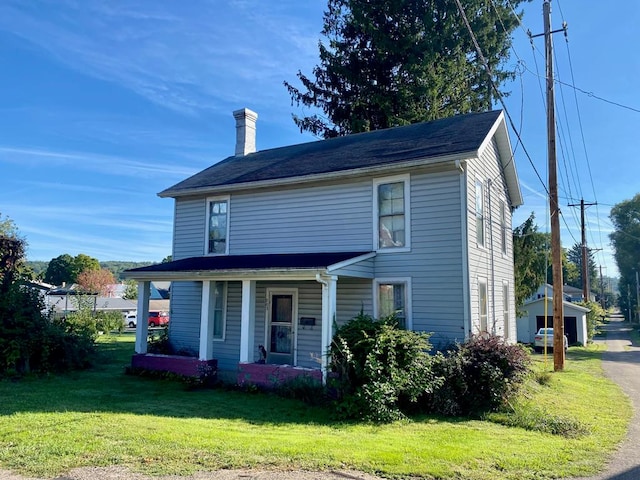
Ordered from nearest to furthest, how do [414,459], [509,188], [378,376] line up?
[414,459], [378,376], [509,188]

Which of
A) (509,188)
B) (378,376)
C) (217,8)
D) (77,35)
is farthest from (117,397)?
(509,188)

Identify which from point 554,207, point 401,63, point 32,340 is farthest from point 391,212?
point 401,63

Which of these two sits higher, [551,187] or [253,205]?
[551,187]

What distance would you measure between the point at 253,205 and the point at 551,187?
969 centimetres

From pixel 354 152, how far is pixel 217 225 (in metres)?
4.81

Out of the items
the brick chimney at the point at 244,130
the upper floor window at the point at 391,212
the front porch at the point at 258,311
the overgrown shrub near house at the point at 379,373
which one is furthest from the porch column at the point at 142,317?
the upper floor window at the point at 391,212

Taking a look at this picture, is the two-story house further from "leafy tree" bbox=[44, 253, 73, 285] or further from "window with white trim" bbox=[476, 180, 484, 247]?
"leafy tree" bbox=[44, 253, 73, 285]

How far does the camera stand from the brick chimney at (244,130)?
17.3 meters

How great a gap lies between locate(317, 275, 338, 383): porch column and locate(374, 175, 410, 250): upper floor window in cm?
213

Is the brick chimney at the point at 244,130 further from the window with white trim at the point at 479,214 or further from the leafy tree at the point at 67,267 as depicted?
the leafy tree at the point at 67,267

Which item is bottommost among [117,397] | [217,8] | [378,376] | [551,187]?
[117,397]

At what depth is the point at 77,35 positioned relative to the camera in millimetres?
11586

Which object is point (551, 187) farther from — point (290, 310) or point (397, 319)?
point (290, 310)

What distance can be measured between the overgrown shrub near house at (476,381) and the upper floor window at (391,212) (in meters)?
3.32
